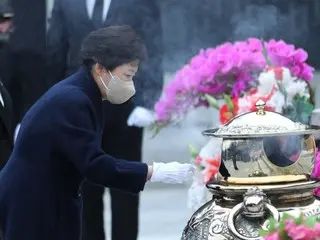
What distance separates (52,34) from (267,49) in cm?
182

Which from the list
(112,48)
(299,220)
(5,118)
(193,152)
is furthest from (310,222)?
(5,118)

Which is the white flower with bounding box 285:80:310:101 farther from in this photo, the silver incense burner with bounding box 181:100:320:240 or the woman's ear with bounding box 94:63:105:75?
the silver incense burner with bounding box 181:100:320:240

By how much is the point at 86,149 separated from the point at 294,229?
1.09 m

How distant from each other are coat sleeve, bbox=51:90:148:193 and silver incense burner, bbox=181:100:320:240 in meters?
0.48

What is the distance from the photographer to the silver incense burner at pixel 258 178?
3223 mm

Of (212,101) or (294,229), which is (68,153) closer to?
(212,101)

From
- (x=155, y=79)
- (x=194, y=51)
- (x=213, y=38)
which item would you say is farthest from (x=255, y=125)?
(x=213, y=38)

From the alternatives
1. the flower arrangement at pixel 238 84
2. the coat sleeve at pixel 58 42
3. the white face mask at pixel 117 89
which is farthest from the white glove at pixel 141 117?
the white face mask at pixel 117 89

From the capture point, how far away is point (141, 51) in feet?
13.2

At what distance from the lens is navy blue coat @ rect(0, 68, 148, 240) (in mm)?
3809

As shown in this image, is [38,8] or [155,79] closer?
[155,79]

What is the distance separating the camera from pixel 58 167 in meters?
3.93

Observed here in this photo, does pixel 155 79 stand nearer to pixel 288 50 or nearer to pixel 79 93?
pixel 288 50

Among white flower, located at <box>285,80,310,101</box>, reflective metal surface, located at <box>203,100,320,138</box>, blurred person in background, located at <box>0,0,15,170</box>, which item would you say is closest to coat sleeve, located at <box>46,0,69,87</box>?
blurred person in background, located at <box>0,0,15,170</box>
